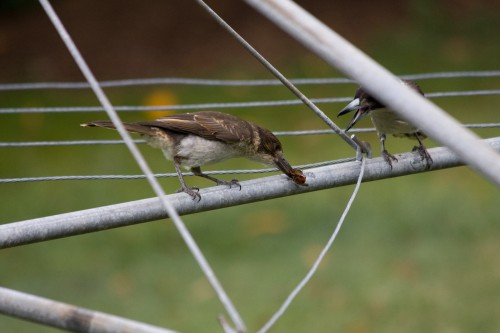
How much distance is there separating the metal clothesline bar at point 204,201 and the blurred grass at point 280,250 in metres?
4.40

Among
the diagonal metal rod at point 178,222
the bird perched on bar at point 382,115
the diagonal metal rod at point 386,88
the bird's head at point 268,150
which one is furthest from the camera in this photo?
the bird perched on bar at point 382,115

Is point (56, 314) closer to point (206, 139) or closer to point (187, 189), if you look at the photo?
point (187, 189)

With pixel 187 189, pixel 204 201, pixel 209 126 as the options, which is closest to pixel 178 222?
pixel 204 201

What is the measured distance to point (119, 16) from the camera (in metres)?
13.5

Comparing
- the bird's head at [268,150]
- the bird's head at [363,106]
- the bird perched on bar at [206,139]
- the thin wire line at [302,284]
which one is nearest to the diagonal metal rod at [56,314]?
the thin wire line at [302,284]

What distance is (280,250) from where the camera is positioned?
9.42 m

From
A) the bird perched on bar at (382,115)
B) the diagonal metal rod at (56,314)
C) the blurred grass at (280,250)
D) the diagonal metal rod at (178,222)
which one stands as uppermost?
the diagonal metal rod at (178,222)

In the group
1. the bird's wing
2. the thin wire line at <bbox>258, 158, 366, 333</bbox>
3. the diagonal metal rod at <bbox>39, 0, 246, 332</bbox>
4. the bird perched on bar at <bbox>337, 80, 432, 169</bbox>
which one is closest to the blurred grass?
the bird perched on bar at <bbox>337, 80, 432, 169</bbox>

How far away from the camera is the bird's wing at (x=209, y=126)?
5.08 metres

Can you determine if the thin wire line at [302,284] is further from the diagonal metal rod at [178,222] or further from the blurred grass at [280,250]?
the blurred grass at [280,250]

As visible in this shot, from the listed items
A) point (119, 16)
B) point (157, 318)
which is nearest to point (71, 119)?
point (119, 16)

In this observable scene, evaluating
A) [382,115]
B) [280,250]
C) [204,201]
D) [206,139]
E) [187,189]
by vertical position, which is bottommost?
[280,250]

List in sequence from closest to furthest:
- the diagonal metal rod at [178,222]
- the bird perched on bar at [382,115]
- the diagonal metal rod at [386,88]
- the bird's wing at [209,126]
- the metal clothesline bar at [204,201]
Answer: the diagonal metal rod at [386,88] < the diagonal metal rod at [178,222] < the metal clothesline bar at [204,201] < the bird's wing at [209,126] < the bird perched on bar at [382,115]

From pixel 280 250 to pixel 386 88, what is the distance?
7.16 m
